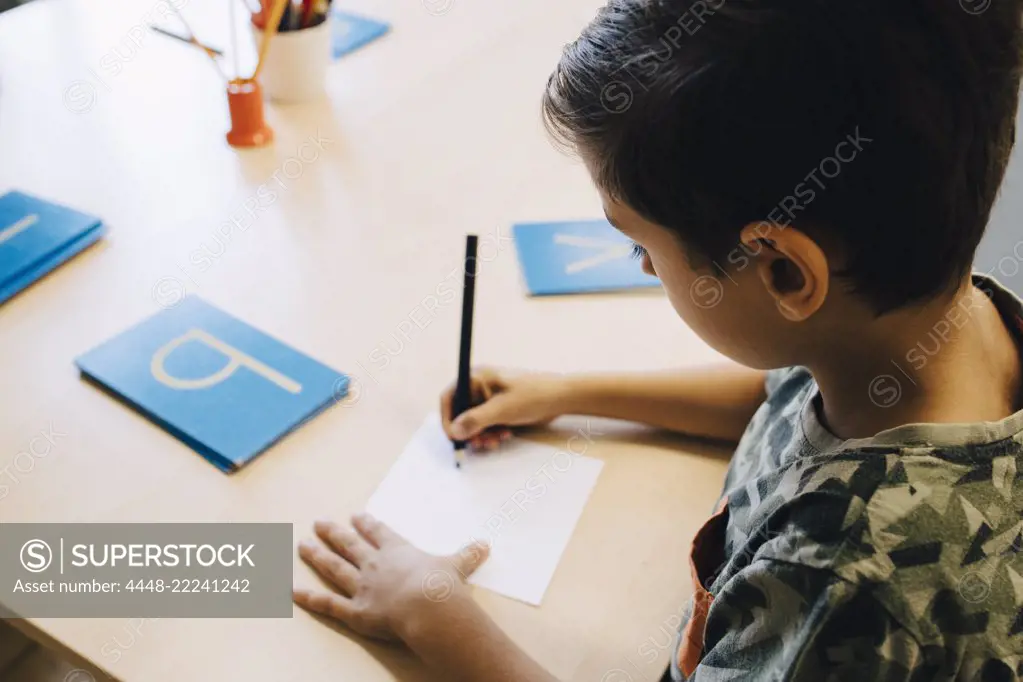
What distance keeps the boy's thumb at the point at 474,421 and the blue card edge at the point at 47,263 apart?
430 mm

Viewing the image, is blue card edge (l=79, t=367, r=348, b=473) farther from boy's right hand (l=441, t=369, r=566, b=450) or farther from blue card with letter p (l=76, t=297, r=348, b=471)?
boy's right hand (l=441, t=369, r=566, b=450)

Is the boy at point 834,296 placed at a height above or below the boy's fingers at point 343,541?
above

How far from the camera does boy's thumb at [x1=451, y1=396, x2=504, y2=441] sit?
0.72 m

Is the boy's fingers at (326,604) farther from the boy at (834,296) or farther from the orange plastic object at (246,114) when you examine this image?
the orange plastic object at (246,114)

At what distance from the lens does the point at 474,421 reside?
72cm

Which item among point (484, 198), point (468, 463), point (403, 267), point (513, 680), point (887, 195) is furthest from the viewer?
point (484, 198)

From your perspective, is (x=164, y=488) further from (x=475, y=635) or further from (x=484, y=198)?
(x=484, y=198)

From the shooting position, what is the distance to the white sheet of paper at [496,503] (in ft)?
2.11

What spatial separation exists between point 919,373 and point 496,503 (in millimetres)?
313

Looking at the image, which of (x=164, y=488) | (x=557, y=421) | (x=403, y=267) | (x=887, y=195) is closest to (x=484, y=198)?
(x=403, y=267)

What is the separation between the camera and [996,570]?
0.49 meters

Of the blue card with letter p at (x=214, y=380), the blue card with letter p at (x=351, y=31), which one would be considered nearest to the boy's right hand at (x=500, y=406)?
the blue card with letter p at (x=214, y=380)

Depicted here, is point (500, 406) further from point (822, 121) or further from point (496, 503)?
point (822, 121)

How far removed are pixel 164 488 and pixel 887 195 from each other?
20.9 inches
